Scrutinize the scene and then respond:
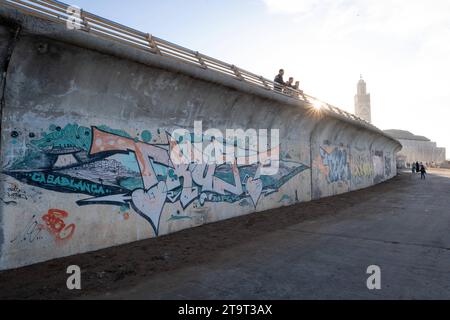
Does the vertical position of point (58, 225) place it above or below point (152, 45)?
below

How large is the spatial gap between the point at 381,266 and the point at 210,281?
3594mm

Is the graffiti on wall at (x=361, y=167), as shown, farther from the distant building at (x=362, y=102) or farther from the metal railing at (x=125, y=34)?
the distant building at (x=362, y=102)

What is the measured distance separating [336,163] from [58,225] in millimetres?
17658

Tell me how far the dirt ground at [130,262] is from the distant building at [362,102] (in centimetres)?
12501

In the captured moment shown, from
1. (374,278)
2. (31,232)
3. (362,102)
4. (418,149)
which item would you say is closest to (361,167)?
(374,278)

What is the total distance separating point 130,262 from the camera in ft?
22.2

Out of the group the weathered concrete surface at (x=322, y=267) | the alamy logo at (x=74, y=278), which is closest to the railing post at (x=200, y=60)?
the weathered concrete surface at (x=322, y=267)

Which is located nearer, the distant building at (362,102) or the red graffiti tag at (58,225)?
the red graffiti tag at (58,225)

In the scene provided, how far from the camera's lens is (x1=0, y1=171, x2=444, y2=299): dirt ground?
538 centimetres

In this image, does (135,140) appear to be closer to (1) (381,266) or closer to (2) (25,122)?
(2) (25,122)

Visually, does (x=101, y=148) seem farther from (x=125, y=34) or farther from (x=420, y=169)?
(x=420, y=169)

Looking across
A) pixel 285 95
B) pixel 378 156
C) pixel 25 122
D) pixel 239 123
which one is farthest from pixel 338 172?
pixel 25 122

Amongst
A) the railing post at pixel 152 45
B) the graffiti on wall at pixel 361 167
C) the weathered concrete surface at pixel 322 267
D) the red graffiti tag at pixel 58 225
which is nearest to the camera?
the weathered concrete surface at pixel 322 267

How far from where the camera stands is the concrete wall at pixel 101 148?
644cm
